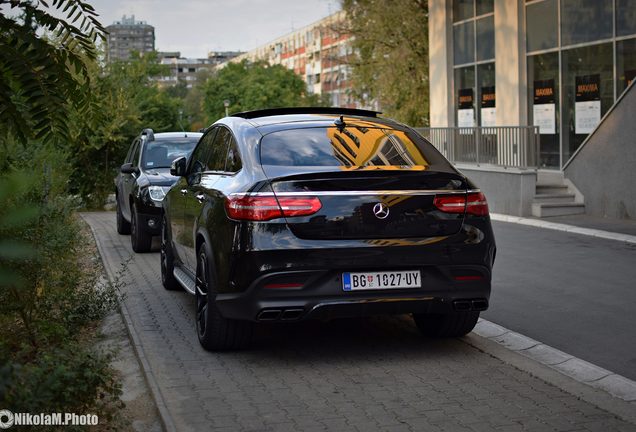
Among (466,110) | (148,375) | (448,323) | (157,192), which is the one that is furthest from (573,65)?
(148,375)

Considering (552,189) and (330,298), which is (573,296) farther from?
(552,189)

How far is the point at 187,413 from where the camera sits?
210 inches

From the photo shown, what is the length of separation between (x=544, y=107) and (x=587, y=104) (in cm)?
207

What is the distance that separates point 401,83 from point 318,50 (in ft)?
331

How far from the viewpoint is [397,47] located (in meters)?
36.6

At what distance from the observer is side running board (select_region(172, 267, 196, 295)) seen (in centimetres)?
787

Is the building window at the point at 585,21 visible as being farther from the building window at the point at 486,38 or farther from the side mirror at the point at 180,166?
the side mirror at the point at 180,166

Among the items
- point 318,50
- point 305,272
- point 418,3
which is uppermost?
point 318,50

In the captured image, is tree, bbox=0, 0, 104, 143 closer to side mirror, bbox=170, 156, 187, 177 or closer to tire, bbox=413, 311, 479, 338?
tire, bbox=413, 311, 479, 338

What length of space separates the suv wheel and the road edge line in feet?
11.1

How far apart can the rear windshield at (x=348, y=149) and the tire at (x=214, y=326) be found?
96cm

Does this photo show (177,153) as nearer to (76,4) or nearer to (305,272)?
(305,272)

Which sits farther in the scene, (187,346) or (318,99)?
(318,99)

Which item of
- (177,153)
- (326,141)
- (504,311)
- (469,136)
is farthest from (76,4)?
(469,136)
